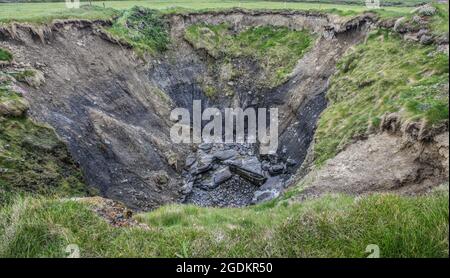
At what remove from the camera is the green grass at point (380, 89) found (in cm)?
1680

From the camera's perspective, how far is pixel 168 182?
25875mm

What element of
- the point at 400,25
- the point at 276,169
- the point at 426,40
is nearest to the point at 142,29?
the point at 276,169

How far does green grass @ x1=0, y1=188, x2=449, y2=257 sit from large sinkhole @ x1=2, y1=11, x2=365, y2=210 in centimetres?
1324

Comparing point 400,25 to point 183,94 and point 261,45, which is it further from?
point 183,94

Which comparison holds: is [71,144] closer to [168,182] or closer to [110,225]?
[168,182]

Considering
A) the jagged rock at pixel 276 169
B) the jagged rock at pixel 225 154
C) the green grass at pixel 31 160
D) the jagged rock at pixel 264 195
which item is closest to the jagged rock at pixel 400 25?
the jagged rock at pixel 276 169

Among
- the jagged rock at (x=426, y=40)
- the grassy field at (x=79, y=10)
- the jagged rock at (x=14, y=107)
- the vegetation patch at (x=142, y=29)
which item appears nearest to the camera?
the jagged rock at (x=14, y=107)

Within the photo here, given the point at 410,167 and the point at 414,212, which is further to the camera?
the point at 410,167

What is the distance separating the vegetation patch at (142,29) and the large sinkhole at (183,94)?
97 cm

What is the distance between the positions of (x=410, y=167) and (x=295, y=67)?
2230 cm

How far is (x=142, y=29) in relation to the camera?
1570 inches

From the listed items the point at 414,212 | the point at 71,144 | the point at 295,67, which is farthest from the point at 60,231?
the point at 295,67

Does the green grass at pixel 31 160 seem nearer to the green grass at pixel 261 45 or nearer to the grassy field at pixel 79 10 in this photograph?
the grassy field at pixel 79 10

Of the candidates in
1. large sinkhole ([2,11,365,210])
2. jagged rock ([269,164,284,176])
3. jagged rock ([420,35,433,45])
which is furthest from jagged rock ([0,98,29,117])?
jagged rock ([420,35,433,45])
